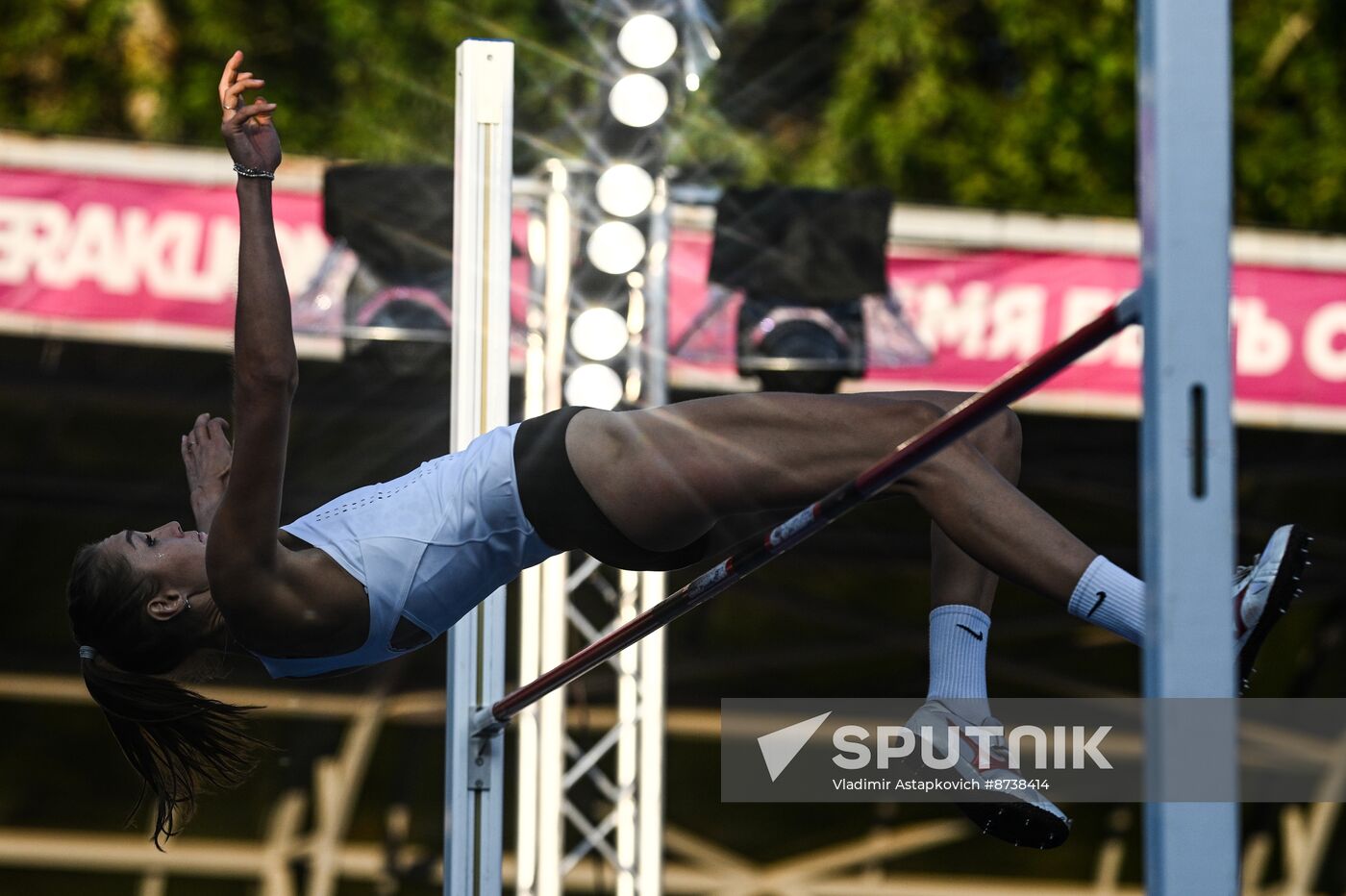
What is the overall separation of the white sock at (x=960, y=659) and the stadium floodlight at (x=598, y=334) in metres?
1.80

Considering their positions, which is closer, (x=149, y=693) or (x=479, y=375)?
(x=149, y=693)

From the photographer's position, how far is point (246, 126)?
1.89m

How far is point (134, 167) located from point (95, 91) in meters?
5.56

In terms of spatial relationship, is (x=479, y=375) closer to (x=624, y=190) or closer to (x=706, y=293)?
(x=624, y=190)

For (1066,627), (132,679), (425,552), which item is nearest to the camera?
(425,552)

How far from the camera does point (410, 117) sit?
8078 millimetres

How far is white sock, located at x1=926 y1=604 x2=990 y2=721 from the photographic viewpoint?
212cm

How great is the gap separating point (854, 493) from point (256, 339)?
28.9 inches

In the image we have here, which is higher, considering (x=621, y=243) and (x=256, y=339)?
(x=621, y=243)

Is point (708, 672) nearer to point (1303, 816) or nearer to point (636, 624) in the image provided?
point (1303, 816)

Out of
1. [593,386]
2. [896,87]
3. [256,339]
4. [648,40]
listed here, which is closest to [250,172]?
[256,339]

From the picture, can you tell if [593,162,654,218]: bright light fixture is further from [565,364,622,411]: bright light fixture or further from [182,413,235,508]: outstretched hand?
[182,413,235,508]: outstretched hand

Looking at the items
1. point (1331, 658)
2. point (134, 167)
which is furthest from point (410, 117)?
point (1331, 658)

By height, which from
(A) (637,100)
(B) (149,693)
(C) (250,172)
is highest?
(A) (637,100)
